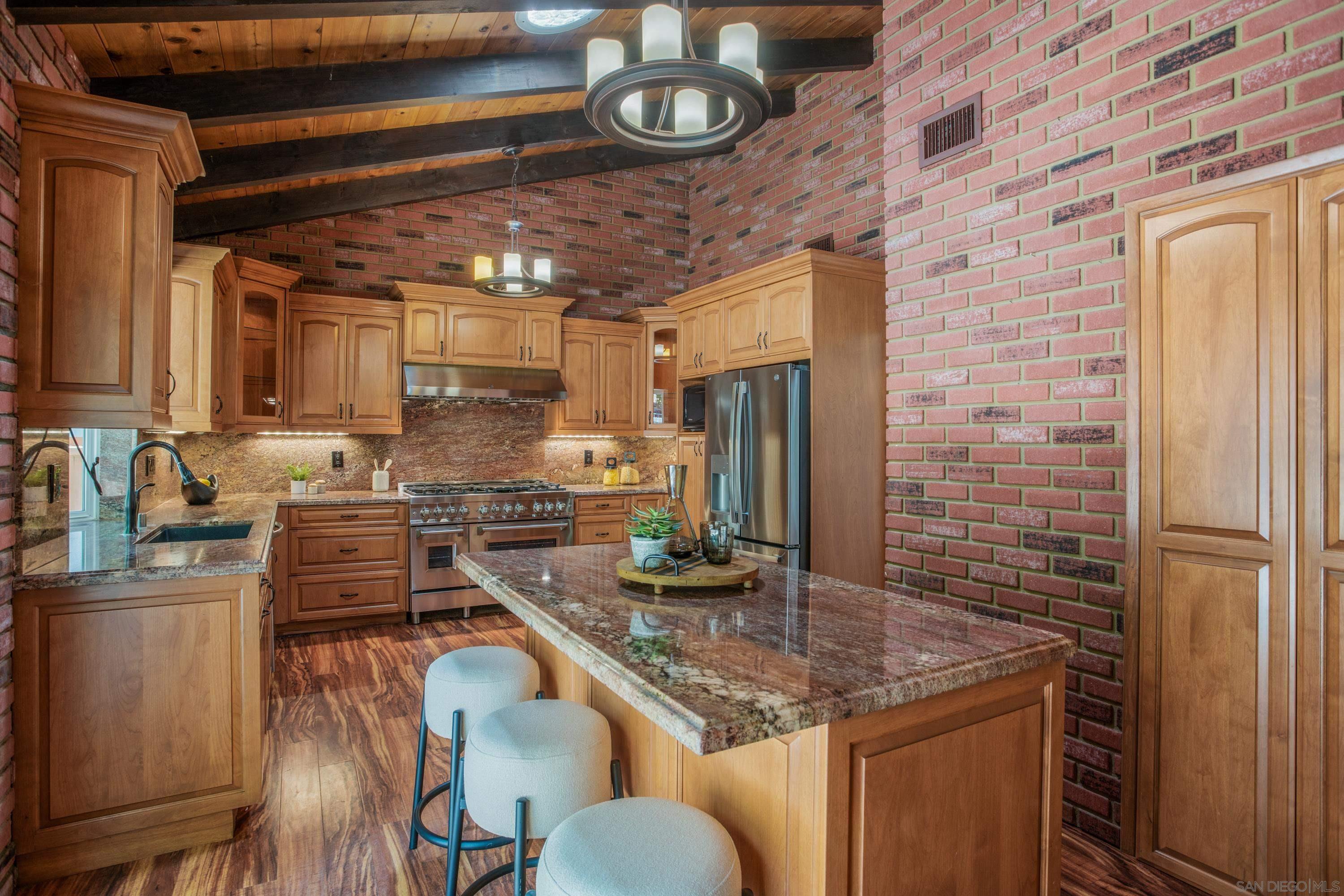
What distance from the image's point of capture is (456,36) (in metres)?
3.30

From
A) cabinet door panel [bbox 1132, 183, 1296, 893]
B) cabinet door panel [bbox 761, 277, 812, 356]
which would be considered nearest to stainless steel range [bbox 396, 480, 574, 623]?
cabinet door panel [bbox 761, 277, 812, 356]

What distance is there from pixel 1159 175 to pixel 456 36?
2988 millimetres

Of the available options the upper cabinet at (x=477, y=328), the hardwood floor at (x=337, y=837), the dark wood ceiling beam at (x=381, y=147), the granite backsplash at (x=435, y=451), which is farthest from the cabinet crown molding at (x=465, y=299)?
the hardwood floor at (x=337, y=837)

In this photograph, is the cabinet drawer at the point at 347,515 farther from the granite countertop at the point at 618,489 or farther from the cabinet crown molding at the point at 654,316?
the cabinet crown molding at the point at 654,316

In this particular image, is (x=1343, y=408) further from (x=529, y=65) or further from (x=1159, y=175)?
(x=529, y=65)

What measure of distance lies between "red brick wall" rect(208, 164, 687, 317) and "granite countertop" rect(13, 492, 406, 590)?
233cm

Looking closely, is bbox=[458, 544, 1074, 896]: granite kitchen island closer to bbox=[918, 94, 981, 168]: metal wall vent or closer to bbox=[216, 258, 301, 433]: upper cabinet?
bbox=[918, 94, 981, 168]: metal wall vent

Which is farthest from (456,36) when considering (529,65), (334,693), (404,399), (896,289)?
(334,693)

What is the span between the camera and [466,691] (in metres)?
1.85

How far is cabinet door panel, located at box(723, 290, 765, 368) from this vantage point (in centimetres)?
421

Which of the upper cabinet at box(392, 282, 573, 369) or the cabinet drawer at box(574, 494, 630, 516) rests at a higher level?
the upper cabinet at box(392, 282, 573, 369)

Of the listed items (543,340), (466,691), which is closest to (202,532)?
(466,691)

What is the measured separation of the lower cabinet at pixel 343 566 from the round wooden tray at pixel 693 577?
10.8 feet

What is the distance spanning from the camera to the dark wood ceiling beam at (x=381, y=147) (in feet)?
12.1
